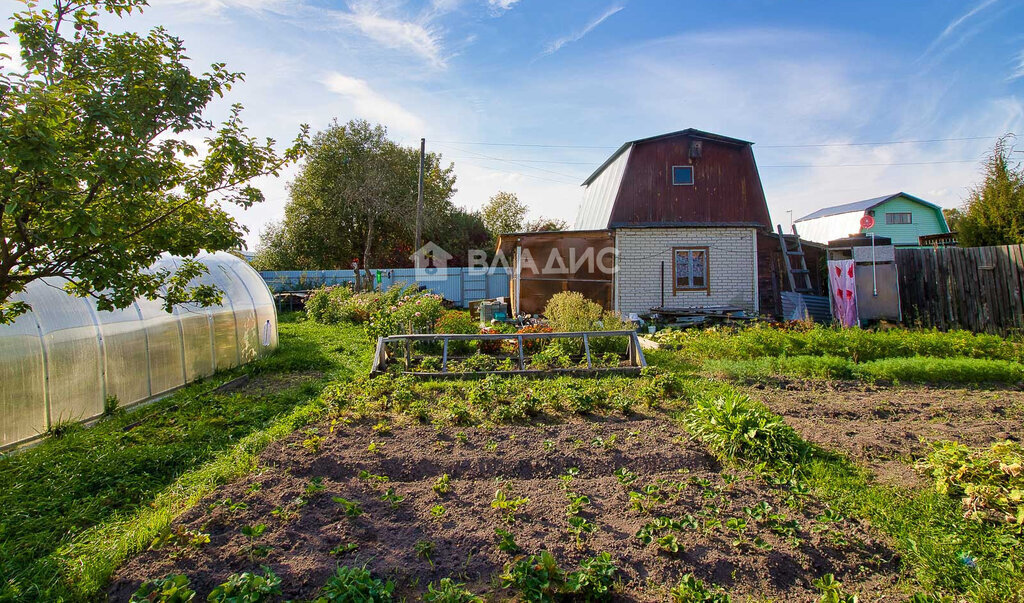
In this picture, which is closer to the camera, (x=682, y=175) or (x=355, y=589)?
(x=355, y=589)

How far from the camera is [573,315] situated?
9.85 metres

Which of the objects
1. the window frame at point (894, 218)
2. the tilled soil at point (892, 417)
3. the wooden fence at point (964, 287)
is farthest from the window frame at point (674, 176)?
the window frame at point (894, 218)

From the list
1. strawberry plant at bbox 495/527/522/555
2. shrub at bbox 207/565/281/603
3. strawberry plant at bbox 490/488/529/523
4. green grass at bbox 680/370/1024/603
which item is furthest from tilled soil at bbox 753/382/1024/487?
shrub at bbox 207/565/281/603

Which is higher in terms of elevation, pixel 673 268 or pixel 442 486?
pixel 673 268

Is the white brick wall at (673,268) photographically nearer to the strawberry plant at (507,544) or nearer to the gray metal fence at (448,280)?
the gray metal fence at (448,280)

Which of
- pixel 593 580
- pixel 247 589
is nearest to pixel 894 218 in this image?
pixel 593 580

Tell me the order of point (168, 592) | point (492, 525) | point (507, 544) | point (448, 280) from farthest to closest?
1. point (448, 280)
2. point (492, 525)
3. point (507, 544)
4. point (168, 592)

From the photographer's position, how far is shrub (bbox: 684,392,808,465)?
3.92 m

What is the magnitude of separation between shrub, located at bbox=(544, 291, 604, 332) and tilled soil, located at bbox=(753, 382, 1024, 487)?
148 inches

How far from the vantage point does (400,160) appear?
28.8m

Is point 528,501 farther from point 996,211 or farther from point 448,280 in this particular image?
point 448,280

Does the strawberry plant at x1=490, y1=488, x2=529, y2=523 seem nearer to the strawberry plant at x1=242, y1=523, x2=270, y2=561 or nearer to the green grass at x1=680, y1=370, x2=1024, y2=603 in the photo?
the strawberry plant at x1=242, y1=523, x2=270, y2=561

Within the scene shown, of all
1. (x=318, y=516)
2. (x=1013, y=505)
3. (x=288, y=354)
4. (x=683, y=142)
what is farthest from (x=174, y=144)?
(x=683, y=142)

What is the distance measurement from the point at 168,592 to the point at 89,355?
4564 mm
